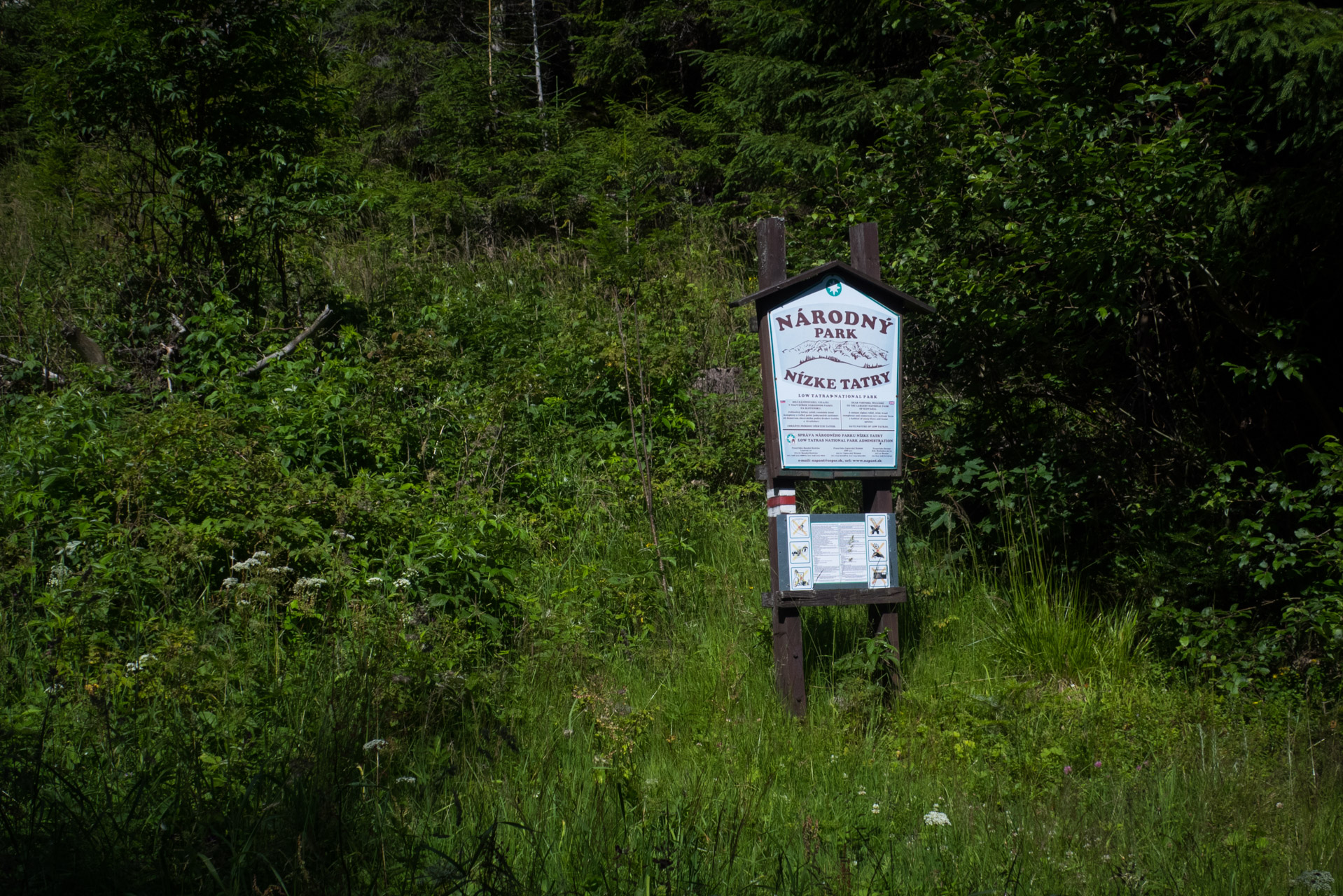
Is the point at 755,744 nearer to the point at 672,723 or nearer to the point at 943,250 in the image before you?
the point at 672,723

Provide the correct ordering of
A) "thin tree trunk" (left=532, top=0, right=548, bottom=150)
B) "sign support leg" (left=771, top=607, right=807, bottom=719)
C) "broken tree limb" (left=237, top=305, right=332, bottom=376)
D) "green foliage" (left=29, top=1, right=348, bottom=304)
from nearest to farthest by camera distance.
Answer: "sign support leg" (left=771, top=607, right=807, bottom=719) → "broken tree limb" (left=237, top=305, right=332, bottom=376) → "green foliage" (left=29, top=1, right=348, bottom=304) → "thin tree trunk" (left=532, top=0, right=548, bottom=150)

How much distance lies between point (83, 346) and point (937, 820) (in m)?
6.93

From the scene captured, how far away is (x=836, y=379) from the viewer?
14.4 feet

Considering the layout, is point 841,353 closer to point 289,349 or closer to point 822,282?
point 822,282

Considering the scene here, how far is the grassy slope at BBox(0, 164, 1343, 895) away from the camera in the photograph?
2639 millimetres

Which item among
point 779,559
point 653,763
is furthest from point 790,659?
point 653,763

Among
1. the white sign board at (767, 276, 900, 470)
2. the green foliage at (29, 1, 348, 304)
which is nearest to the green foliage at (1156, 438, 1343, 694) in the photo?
the white sign board at (767, 276, 900, 470)

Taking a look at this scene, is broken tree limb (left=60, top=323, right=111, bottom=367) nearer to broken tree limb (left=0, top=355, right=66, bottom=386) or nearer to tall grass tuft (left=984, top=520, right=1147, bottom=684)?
broken tree limb (left=0, top=355, right=66, bottom=386)

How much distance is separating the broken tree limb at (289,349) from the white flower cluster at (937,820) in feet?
17.7

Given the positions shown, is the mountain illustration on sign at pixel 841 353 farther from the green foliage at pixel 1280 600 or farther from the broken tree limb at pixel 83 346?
the broken tree limb at pixel 83 346

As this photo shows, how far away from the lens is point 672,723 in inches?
156

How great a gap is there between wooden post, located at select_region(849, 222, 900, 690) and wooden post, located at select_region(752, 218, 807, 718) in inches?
15.9

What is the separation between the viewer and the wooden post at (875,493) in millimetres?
4285

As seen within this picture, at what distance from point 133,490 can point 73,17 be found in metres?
4.68
